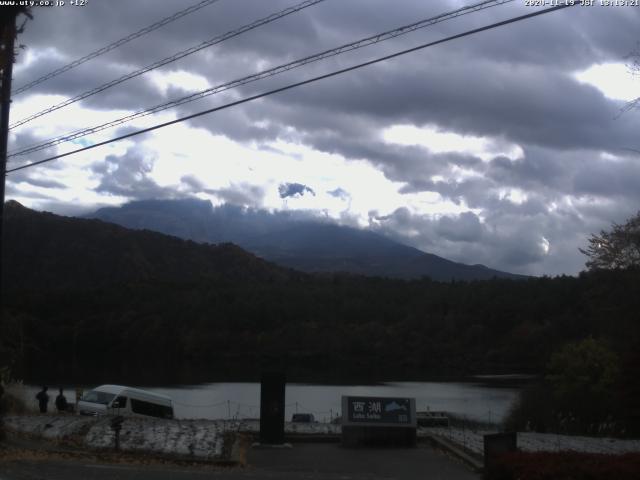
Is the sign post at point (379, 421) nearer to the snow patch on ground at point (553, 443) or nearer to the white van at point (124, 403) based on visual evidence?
the snow patch on ground at point (553, 443)

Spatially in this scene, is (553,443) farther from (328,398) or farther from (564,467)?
(328,398)

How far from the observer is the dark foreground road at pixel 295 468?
14.7m

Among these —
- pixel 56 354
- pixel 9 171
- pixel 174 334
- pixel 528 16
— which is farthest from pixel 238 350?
pixel 528 16

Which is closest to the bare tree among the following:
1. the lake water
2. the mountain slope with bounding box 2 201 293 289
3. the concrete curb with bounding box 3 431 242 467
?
the lake water

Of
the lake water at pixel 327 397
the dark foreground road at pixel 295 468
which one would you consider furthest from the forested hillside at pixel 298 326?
the dark foreground road at pixel 295 468

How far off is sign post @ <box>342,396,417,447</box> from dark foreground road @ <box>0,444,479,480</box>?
48cm

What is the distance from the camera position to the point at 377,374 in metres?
92.3

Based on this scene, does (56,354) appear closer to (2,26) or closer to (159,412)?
(159,412)

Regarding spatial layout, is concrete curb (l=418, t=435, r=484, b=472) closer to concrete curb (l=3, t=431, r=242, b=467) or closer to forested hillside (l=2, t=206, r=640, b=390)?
concrete curb (l=3, t=431, r=242, b=467)

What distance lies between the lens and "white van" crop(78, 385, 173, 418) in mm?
31109

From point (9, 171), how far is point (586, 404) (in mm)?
27632

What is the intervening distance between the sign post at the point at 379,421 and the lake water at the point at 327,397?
26345 mm

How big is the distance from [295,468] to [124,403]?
16.0 metres

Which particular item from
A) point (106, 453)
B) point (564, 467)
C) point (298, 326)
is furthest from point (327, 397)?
point (564, 467)
